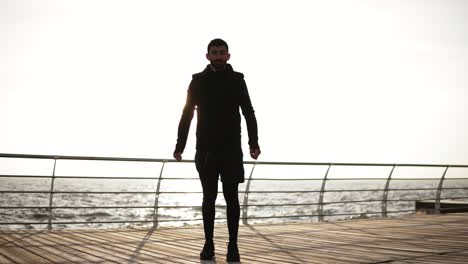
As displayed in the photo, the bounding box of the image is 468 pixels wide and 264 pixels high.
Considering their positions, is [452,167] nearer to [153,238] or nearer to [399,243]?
[399,243]

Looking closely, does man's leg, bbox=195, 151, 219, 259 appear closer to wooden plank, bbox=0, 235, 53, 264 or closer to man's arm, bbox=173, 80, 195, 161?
man's arm, bbox=173, 80, 195, 161

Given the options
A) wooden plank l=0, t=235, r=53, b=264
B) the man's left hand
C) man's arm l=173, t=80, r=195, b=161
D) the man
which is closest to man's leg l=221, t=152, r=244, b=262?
the man

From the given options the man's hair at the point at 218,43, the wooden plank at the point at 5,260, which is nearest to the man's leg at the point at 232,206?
the man's hair at the point at 218,43

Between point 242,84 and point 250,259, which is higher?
point 242,84

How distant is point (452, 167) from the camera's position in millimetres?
10484

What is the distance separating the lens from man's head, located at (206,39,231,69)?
3877 mm

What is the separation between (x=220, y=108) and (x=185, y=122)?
0.35 metres

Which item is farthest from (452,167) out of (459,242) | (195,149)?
(195,149)

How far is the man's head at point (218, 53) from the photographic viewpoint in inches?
153

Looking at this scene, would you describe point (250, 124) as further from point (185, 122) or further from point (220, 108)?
point (185, 122)

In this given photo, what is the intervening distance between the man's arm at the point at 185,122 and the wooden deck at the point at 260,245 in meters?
0.89

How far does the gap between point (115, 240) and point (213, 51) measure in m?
2.43

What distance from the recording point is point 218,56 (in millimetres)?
3883

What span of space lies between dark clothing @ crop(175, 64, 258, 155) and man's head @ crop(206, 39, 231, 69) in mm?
69
